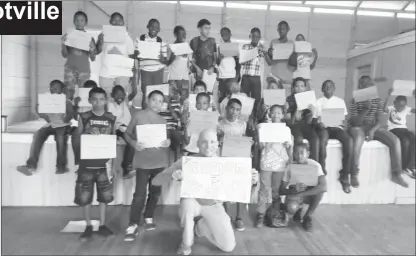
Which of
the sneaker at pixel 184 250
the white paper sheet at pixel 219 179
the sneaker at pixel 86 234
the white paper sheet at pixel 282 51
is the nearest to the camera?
the white paper sheet at pixel 219 179

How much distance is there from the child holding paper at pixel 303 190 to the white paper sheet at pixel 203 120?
0.51m

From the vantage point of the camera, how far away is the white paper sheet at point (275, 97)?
1.93m

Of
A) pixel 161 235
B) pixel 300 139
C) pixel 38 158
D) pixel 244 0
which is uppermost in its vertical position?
pixel 244 0

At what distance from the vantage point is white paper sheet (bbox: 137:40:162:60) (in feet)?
6.45

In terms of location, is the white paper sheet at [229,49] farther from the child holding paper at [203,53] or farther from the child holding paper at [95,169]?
the child holding paper at [95,169]

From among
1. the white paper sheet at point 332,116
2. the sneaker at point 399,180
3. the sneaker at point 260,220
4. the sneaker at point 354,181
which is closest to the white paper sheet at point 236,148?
the sneaker at point 260,220

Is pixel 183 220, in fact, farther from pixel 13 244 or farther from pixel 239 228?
pixel 13 244

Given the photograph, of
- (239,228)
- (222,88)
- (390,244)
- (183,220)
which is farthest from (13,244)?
(390,244)

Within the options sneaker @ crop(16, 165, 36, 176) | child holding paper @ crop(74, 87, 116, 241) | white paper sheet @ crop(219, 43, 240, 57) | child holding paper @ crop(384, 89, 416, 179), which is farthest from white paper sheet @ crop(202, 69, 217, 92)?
sneaker @ crop(16, 165, 36, 176)

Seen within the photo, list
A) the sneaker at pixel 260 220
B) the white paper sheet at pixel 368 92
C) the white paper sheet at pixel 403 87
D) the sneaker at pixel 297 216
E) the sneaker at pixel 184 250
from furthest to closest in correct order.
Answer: the sneaker at pixel 297 216 → the sneaker at pixel 260 220 → the sneaker at pixel 184 250 → the white paper sheet at pixel 368 92 → the white paper sheet at pixel 403 87

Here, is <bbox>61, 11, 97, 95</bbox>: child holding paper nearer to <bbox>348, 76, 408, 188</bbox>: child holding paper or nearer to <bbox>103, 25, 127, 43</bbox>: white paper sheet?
<bbox>103, 25, 127, 43</bbox>: white paper sheet

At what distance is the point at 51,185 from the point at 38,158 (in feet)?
0.67

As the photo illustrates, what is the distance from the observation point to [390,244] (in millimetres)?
1574

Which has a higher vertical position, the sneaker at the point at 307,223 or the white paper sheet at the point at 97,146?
the white paper sheet at the point at 97,146
